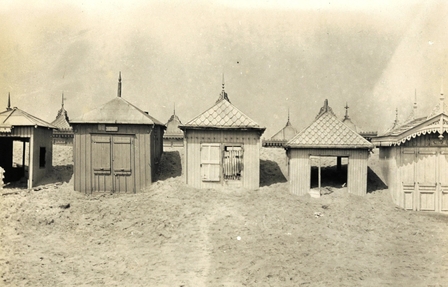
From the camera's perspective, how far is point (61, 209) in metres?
16.1

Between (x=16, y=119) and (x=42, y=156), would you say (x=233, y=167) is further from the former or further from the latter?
(x=16, y=119)

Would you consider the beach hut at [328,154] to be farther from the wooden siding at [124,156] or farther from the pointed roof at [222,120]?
the wooden siding at [124,156]

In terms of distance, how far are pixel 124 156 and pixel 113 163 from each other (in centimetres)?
63

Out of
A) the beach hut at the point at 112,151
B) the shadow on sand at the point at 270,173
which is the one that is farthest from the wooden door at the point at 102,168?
the shadow on sand at the point at 270,173

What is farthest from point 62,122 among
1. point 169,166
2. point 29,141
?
point 169,166

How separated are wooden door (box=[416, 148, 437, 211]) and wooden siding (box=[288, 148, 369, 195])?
92.0 inches

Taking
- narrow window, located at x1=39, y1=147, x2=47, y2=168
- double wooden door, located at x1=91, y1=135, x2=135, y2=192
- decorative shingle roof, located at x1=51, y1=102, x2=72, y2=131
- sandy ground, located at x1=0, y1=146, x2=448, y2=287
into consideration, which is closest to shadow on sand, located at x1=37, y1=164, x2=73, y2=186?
sandy ground, located at x1=0, y1=146, x2=448, y2=287

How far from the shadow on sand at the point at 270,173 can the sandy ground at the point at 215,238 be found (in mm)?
505

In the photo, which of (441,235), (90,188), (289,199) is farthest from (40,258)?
(441,235)

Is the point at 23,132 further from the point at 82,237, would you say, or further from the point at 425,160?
the point at 425,160

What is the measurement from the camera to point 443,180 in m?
17.3

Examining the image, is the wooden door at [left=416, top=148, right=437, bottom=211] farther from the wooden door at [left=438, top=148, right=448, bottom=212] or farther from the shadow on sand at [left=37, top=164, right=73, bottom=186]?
the shadow on sand at [left=37, top=164, right=73, bottom=186]

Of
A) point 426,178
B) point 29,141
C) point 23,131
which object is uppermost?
point 23,131

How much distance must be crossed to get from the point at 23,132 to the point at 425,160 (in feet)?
64.2
